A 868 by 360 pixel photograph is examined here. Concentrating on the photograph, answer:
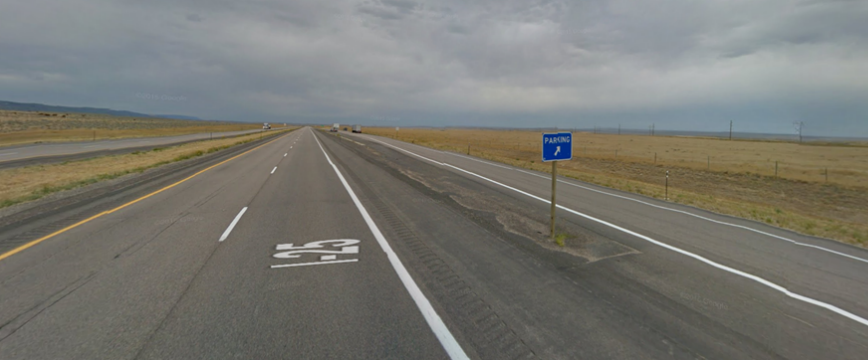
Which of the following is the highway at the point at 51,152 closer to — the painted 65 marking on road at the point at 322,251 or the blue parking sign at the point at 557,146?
the painted 65 marking on road at the point at 322,251

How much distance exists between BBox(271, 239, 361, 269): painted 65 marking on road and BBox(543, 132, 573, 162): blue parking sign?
4039 mm

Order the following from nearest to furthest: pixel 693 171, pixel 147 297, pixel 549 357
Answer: pixel 549 357 → pixel 147 297 → pixel 693 171

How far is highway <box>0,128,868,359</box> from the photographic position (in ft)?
10.7

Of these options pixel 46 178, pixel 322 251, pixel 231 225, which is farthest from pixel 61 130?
pixel 322 251

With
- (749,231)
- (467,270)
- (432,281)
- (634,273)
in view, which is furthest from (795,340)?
(749,231)

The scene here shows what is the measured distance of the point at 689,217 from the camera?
29.9 feet

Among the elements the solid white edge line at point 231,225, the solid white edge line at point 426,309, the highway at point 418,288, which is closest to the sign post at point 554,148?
the highway at point 418,288

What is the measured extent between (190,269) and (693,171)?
33372 millimetres

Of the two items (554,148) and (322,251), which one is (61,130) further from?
(554,148)

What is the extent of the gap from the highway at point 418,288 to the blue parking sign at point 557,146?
5.42 ft

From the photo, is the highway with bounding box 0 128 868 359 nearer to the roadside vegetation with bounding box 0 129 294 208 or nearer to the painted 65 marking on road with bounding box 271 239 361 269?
the painted 65 marking on road with bounding box 271 239 361 269

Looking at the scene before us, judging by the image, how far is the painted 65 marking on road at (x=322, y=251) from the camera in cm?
526

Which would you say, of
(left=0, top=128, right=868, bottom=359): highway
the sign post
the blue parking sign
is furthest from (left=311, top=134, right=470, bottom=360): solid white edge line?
the blue parking sign

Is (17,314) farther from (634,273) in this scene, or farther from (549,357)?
(634,273)
